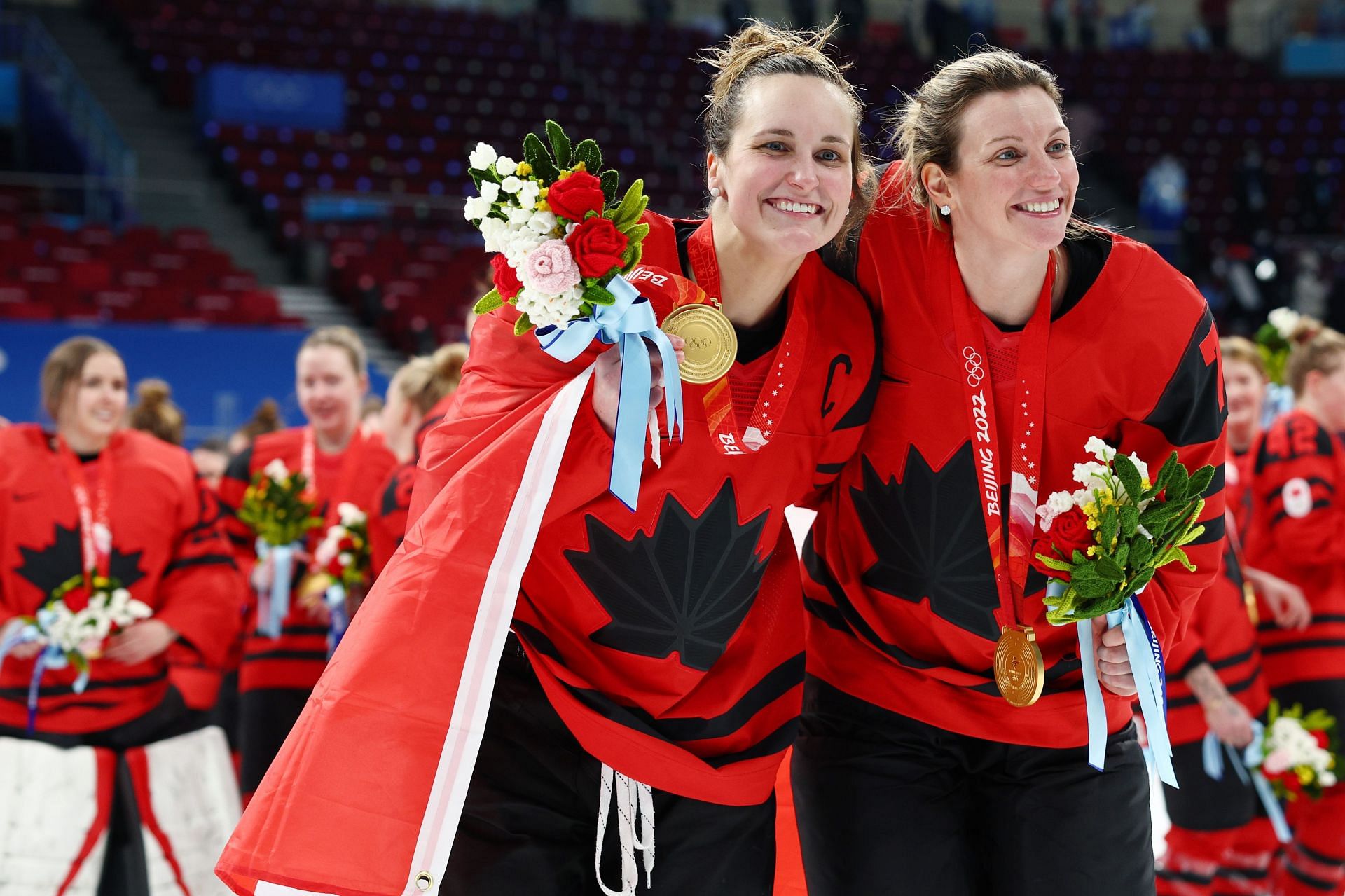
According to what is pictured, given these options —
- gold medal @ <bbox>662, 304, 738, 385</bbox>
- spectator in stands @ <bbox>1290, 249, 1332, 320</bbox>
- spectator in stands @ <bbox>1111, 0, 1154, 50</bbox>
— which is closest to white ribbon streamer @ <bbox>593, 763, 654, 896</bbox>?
gold medal @ <bbox>662, 304, 738, 385</bbox>

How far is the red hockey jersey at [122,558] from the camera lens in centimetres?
404

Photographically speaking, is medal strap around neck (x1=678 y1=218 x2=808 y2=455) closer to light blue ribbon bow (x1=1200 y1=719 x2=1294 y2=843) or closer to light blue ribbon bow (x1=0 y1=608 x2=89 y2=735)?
light blue ribbon bow (x1=0 y1=608 x2=89 y2=735)

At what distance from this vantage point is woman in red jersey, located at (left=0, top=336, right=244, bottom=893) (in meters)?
3.92

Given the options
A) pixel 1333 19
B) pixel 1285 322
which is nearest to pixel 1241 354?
pixel 1285 322

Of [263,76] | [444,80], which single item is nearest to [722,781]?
[263,76]

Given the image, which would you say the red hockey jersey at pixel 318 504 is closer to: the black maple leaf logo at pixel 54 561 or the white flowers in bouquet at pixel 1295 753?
the black maple leaf logo at pixel 54 561

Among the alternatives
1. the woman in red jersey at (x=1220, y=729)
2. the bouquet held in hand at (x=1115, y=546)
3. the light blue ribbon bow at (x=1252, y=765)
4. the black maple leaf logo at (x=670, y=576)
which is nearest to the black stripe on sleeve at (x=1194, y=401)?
Result: the bouquet held in hand at (x=1115, y=546)

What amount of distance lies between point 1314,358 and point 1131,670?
116 inches

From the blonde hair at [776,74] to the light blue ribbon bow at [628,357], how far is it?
0.53 metres

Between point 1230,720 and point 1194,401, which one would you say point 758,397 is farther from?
point 1230,720

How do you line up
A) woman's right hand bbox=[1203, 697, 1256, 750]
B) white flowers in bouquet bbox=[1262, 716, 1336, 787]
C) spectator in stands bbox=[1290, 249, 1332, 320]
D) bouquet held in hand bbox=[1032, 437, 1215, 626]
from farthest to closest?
spectator in stands bbox=[1290, 249, 1332, 320]
white flowers in bouquet bbox=[1262, 716, 1336, 787]
woman's right hand bbox=[1203, 697, 1256, 750]
bouquet held in hand bbox=[1032, 437, 1215, 626]

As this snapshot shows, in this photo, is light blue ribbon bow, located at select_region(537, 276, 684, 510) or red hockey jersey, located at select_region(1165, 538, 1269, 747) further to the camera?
red hockey jersey, located at select_region(1165, 538, 1269, 747)

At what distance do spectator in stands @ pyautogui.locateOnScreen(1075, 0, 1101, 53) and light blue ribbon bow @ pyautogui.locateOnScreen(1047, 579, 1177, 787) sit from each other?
1963 cm

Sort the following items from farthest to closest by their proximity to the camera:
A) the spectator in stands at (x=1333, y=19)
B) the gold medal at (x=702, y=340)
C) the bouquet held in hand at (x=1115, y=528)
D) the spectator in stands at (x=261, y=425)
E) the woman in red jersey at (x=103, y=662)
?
the spectator in stands at (x=1333, y=19) → the spectator in stands at (x=261, y=425) → the woman in red jersey at (x=103, y=662) → the bouquet held in hand at (x=1115, y=528) → the gold medal at (x=702, y=340)
